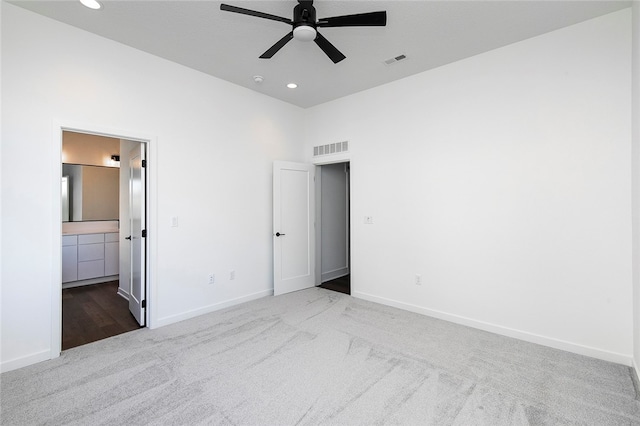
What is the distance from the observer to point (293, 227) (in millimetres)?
4809

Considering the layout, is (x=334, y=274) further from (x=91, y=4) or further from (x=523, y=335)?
(x=91, y=4)

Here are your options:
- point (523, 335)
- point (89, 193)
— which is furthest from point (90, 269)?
point (523, 335)

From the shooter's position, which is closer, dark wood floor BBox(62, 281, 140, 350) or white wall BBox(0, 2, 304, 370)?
white wall BBox(0, 2, 304, 370)

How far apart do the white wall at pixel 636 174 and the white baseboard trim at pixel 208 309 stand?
13.1ft

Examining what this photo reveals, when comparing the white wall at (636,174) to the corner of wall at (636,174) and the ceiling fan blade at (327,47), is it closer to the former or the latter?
the corner of wall at (636,174)

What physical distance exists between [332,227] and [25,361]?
428 centimetres

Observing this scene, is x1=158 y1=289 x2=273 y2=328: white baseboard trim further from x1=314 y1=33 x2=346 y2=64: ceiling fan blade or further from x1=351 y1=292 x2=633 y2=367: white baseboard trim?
x1=314 y1=33 x2=346 y2=64: ceiling fan blade

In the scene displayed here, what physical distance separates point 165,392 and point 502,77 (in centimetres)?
428

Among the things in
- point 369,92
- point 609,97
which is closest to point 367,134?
point 369,92

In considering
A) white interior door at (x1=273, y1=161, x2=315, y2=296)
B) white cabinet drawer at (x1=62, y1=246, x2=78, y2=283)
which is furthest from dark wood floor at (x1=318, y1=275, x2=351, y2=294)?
white cabinet drawer at (x1=62, y1=246, x2=78, y2=283)

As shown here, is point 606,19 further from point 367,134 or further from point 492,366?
point 492,366

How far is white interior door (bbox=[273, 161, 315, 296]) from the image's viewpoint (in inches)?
180

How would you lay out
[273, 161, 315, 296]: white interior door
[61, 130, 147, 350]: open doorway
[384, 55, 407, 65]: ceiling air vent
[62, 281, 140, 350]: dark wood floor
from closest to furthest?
[62, 281, 140, 350]: dark wood floor < [384, 55, 407, 65]: ceiling air vent < [61, 130, 147, 350]: open doorway < [273, 161, 315, 296]: white interior door

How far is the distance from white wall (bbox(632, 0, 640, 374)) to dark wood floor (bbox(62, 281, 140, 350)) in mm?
4823
